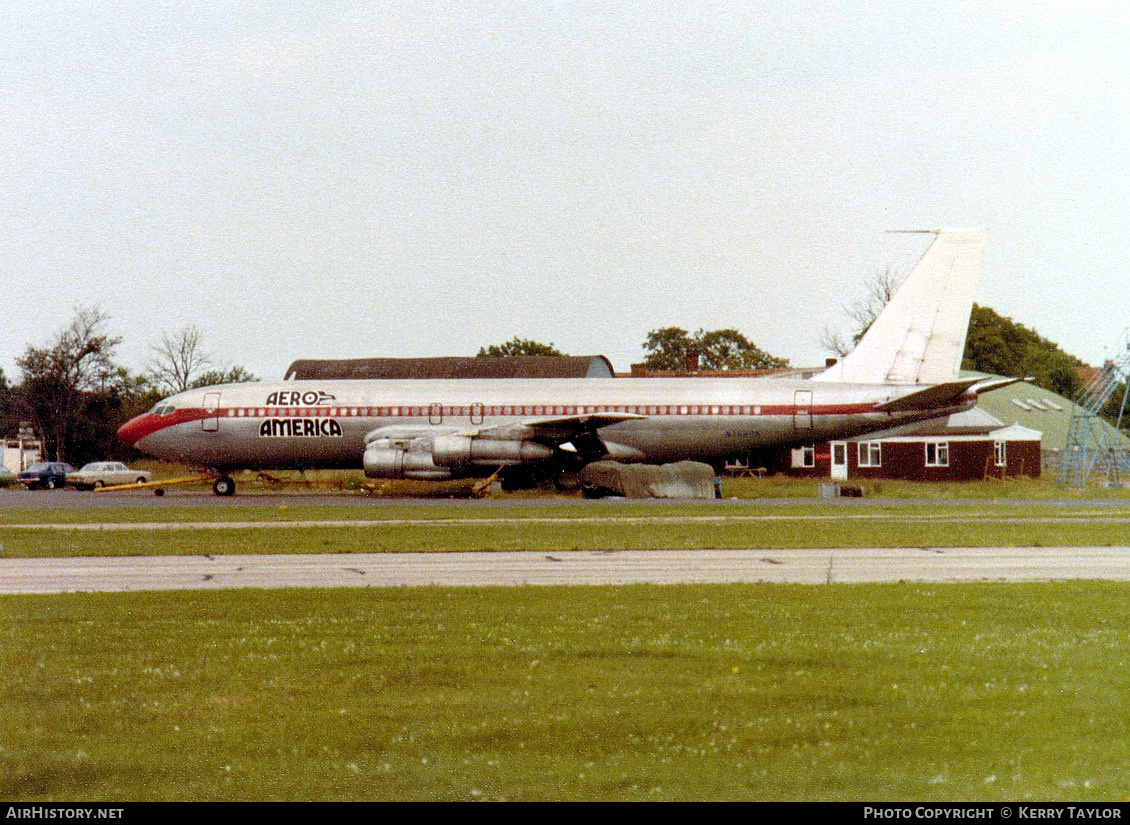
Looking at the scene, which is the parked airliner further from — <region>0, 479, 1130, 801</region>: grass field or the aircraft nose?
<region>0, 479, 1130, 801</region>: grass field

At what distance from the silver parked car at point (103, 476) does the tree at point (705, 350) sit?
7427 cm

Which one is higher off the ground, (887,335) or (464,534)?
(887,335)

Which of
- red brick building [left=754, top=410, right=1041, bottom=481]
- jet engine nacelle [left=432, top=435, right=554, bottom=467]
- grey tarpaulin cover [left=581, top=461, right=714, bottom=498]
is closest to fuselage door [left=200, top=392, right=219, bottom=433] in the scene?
jet engine nacelle [left=432, top=435, right=554, bottom=467]

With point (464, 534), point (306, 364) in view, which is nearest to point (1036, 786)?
point (464, 534)

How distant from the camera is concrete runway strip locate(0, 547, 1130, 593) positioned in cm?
1711

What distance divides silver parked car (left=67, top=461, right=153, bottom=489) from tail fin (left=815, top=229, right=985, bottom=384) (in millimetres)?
35402

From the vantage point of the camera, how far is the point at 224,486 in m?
47.4

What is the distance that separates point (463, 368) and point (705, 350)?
2339 inches

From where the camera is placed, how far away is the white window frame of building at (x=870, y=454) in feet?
219

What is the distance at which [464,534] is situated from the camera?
26047 mm

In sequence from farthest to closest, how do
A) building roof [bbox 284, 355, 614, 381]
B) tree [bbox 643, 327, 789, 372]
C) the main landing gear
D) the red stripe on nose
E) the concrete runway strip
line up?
tree [bbox 643, 327, 789, 372]
building roof [bbox 284, 355, 614, 381]
the main landing gear
the red stripe on nose
the concrete runway strip
